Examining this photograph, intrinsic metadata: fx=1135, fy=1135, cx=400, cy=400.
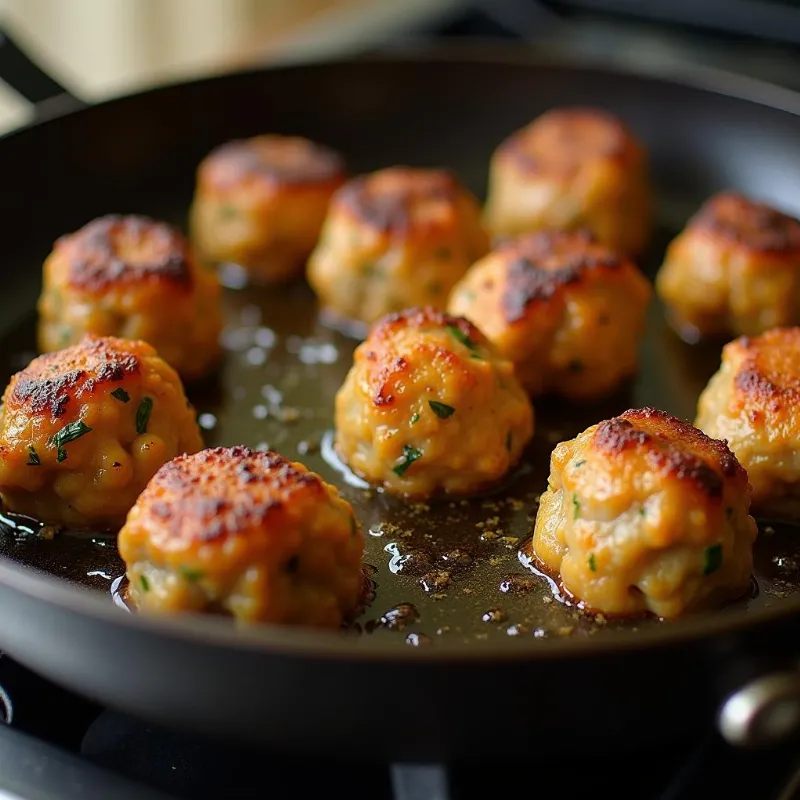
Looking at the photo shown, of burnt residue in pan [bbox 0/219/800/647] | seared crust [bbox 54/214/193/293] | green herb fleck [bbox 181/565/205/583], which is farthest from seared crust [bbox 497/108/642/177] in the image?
green herb fleck [bbox 181/565/205/583]

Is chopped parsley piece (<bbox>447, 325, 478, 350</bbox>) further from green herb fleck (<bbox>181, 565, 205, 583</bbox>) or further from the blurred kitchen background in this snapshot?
the blurred kitchen background

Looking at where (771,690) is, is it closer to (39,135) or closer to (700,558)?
(700,558)

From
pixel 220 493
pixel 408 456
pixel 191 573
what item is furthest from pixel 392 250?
pixel 191 573

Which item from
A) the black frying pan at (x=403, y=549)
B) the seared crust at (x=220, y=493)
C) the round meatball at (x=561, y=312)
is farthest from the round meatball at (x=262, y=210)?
the seared crust at (x=220, y=493)

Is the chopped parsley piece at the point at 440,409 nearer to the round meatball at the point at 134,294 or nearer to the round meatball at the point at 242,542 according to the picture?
the round meatball at the point at 242,542

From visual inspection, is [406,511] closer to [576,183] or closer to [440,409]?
[440,409]
